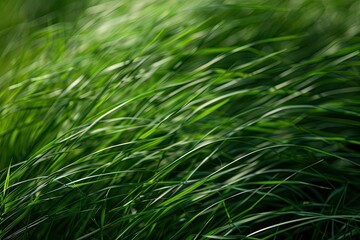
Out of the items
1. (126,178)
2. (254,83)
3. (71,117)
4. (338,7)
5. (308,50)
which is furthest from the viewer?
(338,7)

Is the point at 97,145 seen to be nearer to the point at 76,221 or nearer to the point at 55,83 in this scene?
the point at 76,221

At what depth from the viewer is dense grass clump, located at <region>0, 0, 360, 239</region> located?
1335mm

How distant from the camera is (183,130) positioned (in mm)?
1542

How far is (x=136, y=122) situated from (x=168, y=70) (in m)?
0.22

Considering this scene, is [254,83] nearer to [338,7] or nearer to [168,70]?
[168,70]

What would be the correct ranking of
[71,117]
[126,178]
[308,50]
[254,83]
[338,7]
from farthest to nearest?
[338,7] < [308,50] < [254,83] < [71,117] < [126,178]

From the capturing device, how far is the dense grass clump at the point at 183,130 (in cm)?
133

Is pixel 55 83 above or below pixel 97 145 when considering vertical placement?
above

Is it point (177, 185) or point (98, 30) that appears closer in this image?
point (177, 185)

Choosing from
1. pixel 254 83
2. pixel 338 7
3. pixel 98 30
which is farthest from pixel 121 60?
pixel 338 7

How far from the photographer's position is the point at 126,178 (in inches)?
58.1

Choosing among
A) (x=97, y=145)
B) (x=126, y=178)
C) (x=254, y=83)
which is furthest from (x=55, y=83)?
(x=254, y=83)

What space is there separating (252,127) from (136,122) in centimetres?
32

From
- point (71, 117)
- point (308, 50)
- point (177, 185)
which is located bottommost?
point (308, 50)
